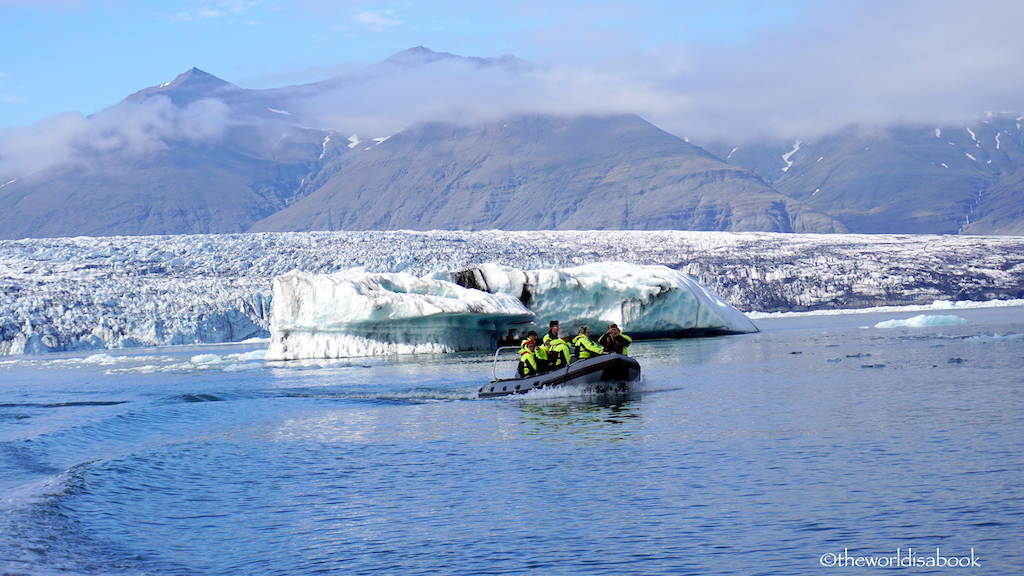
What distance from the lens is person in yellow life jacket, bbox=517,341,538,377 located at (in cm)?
2050

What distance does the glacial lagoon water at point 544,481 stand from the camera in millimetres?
7977

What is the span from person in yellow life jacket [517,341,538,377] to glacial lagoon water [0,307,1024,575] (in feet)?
2.80

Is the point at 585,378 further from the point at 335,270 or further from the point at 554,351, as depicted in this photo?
the point at 335,270

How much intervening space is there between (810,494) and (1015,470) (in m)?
2.12

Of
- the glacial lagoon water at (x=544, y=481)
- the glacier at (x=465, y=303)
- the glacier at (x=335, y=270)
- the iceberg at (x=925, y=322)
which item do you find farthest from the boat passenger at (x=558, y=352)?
the glacier at (x=335, y=270)

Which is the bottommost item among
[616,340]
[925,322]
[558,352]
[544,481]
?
[544,481]

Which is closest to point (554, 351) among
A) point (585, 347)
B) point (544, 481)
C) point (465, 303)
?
point (585, 347)

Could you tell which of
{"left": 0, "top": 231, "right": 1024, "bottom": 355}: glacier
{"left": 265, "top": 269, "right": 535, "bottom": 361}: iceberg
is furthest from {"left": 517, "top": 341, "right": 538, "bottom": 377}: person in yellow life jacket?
{"left": 0, "top": 231, "right": 1024, "bottom": 355}: glacier

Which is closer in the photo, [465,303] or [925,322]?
[465,303]

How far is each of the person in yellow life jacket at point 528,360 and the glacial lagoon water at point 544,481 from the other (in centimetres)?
85

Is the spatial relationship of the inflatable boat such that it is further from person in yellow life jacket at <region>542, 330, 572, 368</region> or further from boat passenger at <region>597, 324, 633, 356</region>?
boat passenger at <region>597, 324, 633, 356</region>

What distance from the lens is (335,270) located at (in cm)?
6788

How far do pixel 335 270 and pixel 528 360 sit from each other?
1927 inches

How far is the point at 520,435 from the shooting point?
1452 cm
